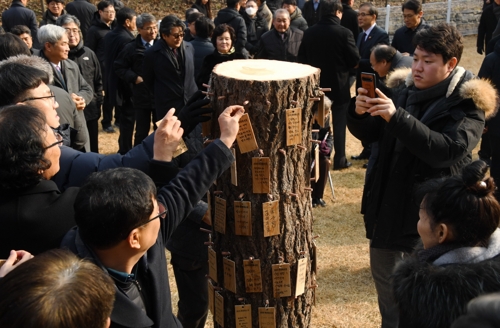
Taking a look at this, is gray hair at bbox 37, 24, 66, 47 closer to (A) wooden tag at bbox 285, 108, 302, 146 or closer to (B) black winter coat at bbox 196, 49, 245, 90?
(B) black winter coat at bbox 196, 49, 245, 90

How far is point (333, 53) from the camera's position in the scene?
23.7 ft

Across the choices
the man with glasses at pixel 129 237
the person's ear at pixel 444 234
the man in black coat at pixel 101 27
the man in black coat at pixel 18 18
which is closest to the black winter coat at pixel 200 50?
the man in black coat at pixel 101 27

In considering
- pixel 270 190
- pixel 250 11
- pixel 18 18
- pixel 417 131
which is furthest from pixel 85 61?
pixel 250 11

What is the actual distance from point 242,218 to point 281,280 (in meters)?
0.41

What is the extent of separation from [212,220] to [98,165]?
30.5 inches

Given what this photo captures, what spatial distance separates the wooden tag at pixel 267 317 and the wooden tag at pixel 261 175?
66 cm

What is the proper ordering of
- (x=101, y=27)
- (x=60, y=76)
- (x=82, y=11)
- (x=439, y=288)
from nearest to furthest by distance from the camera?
(x=439, y=288) < (x=60, y=76) < (x=101, y=27) < (x=82, y=11)

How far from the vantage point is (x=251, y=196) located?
2.92 meters

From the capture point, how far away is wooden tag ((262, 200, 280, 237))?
291cm

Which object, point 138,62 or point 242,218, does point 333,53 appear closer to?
point 138,62

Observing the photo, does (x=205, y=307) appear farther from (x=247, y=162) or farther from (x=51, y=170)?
(x=51, y=170)

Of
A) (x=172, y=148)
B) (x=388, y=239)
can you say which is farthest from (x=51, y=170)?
(x=388, y=239)

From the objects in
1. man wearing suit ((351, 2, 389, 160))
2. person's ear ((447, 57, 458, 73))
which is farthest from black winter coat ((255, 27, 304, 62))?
person's ear ((447, 57, 458, 73))

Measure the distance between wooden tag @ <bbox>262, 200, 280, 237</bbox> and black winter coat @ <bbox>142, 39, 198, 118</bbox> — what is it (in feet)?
12.6
